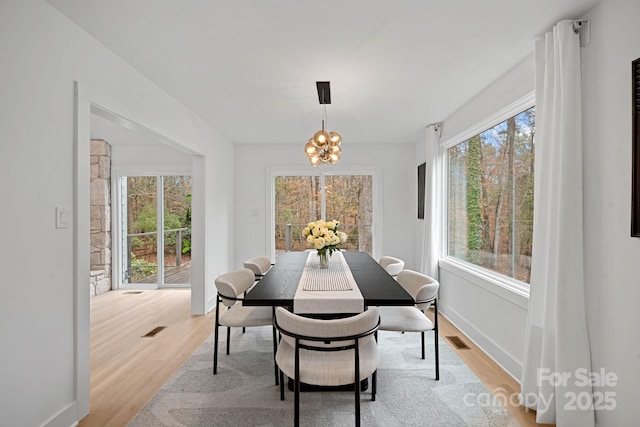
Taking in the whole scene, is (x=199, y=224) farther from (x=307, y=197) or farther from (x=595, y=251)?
(x=595, y=251)

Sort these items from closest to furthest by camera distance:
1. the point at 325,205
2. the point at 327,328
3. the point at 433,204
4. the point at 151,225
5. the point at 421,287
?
the point at 327,328 → the point at 421,287 → the point at 433,204 → the point at 151,225 → the point at 325,205

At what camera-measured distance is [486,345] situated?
3.23m

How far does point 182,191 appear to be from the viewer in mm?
5926

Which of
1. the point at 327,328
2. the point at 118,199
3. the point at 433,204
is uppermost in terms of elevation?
the point at 118,199

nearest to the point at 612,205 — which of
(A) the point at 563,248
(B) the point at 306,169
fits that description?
(A) the point at 563,248

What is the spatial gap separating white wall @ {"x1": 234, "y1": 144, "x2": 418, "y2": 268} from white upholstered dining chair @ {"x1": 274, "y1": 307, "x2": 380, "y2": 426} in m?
4.11

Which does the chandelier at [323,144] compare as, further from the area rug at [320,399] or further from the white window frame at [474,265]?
the area rug at [320,399]

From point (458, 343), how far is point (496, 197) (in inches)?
59.5

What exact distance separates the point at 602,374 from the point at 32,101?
352 centimetres

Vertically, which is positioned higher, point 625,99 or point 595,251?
point 625,99

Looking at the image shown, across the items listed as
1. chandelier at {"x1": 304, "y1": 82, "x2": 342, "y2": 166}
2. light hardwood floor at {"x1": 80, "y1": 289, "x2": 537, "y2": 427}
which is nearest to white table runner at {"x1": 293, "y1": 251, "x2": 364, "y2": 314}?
chandelier at {"x1": 304, "y1": 82, "x2": 342, "y2": 166}

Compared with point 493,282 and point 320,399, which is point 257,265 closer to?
point 320,399

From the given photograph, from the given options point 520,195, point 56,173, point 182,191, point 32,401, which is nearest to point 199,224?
point 182,191

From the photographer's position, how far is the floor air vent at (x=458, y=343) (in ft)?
11.0
